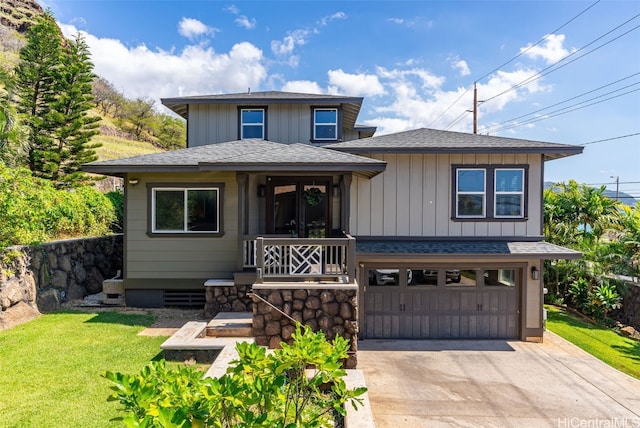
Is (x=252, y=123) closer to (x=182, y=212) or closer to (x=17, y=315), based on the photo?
(x=182, y=212)

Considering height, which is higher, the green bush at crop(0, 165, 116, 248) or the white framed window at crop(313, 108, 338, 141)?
the white framed window at crop(313, 108, 338, 141)

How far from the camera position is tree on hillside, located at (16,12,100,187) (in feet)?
54.5

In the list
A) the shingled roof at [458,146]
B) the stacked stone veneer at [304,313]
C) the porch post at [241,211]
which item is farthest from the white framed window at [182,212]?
the shingled roof at [458,146]

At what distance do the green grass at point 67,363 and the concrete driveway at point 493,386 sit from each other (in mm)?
3741

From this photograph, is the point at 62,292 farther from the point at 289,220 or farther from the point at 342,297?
the point at 342,297

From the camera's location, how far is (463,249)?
7926mm

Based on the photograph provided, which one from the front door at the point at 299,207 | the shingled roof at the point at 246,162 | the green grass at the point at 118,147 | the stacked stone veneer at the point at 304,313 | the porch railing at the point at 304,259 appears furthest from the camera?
the green grass at the point at 118,147

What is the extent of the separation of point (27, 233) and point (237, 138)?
265 inches

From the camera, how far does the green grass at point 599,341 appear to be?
283 inches

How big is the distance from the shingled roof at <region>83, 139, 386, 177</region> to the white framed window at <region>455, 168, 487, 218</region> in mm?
2311

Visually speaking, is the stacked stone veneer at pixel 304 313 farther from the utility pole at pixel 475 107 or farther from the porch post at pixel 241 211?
the utility pole at pixel 475 107

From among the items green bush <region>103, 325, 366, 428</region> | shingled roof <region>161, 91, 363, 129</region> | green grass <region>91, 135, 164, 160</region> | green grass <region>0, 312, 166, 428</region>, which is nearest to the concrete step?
green grass <region>0, 312, 166, 428</region>

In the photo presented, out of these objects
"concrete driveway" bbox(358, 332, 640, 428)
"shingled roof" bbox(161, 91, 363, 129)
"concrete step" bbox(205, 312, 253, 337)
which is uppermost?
"shingled roof" bbox(161, 91, 363, 129)

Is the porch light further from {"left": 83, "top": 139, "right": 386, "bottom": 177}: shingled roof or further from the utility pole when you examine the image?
the utility pole
